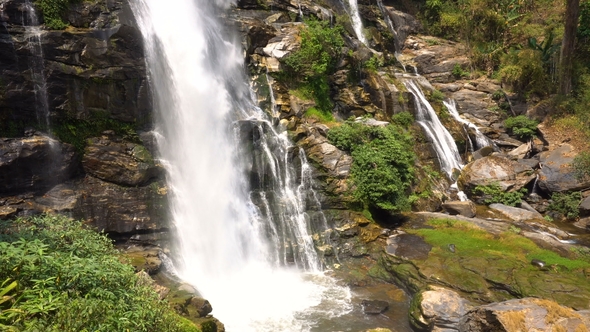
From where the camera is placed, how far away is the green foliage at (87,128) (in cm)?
1230

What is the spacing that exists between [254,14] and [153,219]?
12.8m

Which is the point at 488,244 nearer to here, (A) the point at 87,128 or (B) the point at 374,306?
(B) the point at 374,306

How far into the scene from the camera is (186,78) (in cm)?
1628

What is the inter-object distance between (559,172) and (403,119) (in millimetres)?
7718

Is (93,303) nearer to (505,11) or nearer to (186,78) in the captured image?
(186,78)

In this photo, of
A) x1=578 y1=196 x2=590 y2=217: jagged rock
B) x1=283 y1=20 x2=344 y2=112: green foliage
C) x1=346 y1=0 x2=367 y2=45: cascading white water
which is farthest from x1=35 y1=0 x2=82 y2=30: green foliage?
x1=578 y1=196 x2=590 y2=217: jagged rock

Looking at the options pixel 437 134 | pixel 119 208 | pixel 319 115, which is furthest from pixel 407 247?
pixel 437 134

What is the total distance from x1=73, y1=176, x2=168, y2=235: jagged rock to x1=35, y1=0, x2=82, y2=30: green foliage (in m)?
4.79

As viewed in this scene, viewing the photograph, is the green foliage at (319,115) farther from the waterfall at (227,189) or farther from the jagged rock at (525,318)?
the jagged rock at (525,318)

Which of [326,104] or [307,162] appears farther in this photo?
[326,104]

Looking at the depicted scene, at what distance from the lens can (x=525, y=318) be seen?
26.8 feet

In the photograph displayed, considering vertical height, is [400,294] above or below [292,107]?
below

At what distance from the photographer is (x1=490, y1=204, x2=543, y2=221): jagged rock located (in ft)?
56.6

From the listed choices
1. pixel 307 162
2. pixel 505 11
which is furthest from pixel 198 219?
pixel 505 11
